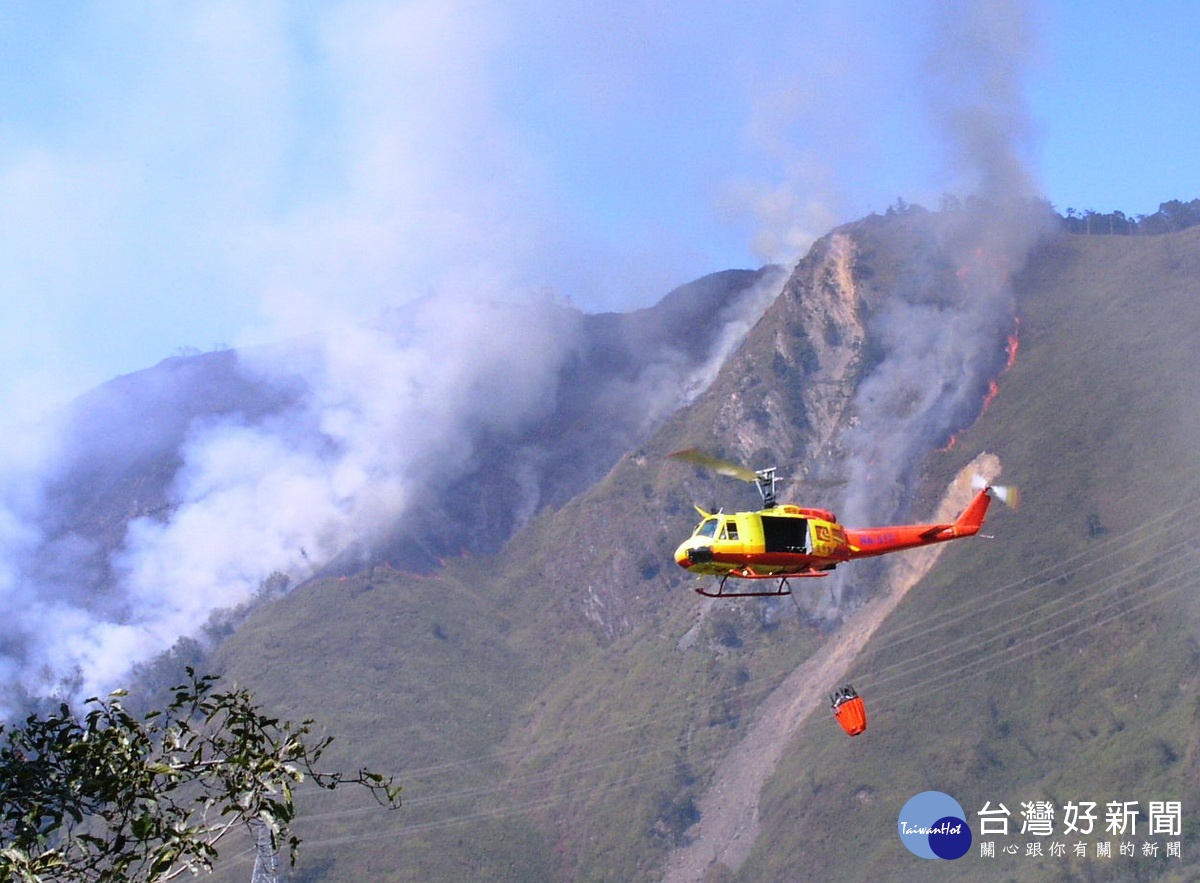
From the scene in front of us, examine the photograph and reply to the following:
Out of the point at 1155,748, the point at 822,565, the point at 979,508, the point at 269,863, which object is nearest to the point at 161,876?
the point at 269,863

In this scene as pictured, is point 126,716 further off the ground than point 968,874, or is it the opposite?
point 126,716

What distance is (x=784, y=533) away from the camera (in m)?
64.2

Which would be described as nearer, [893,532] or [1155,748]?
[893,532]

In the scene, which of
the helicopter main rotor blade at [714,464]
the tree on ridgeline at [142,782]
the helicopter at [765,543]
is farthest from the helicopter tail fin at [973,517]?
the tree on ridgeline at [142,782]

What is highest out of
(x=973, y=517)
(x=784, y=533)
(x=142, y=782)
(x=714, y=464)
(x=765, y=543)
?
(x=714, y=464)

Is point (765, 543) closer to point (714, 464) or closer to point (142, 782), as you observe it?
point (714, 464)

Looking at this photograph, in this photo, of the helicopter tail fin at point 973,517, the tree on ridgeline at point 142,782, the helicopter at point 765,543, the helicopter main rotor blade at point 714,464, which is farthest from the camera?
the helicopter tail fin at point 973,517

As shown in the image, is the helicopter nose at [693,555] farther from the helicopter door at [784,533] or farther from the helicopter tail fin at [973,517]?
the helicopter tail fin at [973,517]

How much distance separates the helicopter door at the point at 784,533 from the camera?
63469 millimetres

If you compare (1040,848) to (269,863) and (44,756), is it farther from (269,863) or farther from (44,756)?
(44,756)

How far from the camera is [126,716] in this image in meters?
25.6

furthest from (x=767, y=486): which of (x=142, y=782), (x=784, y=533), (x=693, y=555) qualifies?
(x=142, y=782)

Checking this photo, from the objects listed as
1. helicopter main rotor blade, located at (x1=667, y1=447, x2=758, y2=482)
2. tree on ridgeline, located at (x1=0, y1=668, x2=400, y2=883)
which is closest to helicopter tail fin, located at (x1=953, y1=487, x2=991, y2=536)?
helicopter main rotor blade, located at (x1=667, y1=447, x2=758, y2=482)

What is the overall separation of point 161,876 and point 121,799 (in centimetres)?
214
